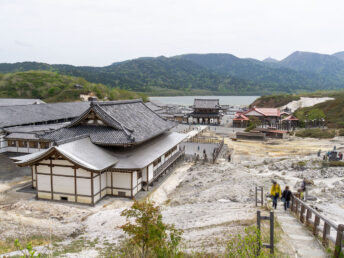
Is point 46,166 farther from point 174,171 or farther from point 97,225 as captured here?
point 174,171

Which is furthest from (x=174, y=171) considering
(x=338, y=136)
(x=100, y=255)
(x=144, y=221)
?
(x=338, y=136)

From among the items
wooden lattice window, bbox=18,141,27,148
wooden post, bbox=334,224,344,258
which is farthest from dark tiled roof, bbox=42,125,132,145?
wooden lattice window, bbox=18,141,27,148

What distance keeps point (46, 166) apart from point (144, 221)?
43.2 ft

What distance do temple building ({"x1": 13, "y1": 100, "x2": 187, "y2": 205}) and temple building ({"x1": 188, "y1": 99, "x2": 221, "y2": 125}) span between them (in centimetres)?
4943

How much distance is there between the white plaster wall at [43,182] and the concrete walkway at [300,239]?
48.8ft

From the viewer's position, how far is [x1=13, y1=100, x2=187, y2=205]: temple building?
17.5 metres

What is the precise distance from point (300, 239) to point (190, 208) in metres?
7.06

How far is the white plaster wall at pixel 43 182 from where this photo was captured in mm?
18234

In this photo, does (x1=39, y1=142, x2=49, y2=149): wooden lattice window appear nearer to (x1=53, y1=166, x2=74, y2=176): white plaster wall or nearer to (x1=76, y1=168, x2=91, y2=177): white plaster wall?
(x1=53, y1=166, x2=74, y2=176): white plaster wall

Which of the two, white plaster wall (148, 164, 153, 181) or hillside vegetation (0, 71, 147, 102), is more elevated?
hillside vegetation (0, 71, 147, 102)

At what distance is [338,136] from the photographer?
163 ft

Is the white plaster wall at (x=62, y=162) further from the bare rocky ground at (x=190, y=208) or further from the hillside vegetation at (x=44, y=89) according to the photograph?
the hillside vegetation at (x=44, y=89)

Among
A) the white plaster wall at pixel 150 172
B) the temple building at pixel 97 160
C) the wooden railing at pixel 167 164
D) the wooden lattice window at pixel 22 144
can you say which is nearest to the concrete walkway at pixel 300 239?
the temple building at pixel 97 160

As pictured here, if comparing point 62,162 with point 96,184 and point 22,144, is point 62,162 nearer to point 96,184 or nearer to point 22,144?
point 96,184
